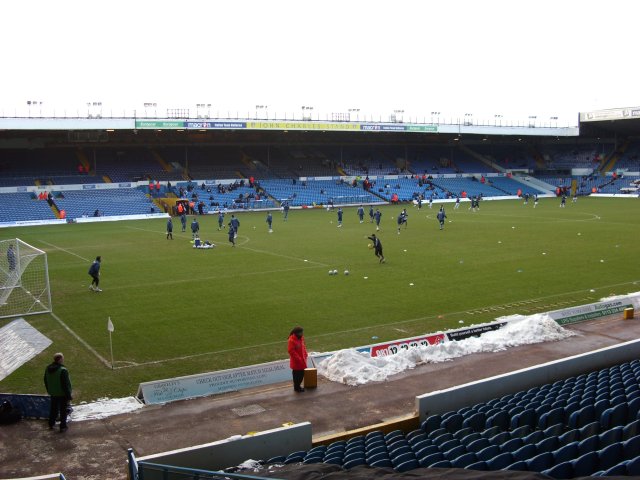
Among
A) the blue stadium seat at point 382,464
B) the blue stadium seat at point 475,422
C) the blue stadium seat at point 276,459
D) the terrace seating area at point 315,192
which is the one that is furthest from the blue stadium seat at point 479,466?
the terrace seating area at point 315,192

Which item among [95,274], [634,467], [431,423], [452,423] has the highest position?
[634,467]

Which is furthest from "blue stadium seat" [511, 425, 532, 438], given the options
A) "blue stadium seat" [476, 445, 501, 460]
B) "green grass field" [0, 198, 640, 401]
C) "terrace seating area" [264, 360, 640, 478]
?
"green grass field" [0, 198, 640, 401]

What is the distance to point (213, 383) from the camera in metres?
13.4

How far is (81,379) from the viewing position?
1477 cm

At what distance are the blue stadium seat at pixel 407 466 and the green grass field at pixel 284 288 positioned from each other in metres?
8.02

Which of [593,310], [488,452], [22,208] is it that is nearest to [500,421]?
[488,452]

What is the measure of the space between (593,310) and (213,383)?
38.8ft

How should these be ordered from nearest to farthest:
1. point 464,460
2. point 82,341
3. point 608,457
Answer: point 608,457 → point 464,460 → point 82,341

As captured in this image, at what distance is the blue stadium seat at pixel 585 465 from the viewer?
640 centimetres

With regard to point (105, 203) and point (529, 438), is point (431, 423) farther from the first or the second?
point (105, 203)

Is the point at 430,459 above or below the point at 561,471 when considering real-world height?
below

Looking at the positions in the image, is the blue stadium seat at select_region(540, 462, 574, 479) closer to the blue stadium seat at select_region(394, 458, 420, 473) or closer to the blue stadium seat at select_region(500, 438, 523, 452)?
the blue stadium seat at select_region(500, 438, 523, 452)

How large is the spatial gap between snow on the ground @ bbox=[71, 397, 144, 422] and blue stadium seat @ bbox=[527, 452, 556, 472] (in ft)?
26.8

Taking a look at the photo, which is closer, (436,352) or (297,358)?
(297,358)
